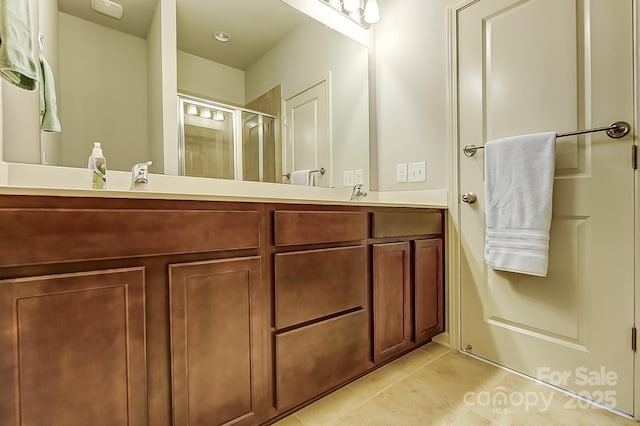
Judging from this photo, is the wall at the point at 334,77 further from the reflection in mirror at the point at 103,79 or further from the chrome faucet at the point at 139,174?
the chrome faucet at the point at 139,174

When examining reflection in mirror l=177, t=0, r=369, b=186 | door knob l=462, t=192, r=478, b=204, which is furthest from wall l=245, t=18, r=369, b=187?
door knob l=462, t=192, r=478, b=204

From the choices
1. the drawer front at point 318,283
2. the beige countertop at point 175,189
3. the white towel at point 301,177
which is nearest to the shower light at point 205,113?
the beige countertop at point 175,189

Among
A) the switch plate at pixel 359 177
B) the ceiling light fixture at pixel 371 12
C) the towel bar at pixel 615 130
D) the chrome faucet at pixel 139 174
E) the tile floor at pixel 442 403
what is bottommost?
the tile floor at pixel 442 403

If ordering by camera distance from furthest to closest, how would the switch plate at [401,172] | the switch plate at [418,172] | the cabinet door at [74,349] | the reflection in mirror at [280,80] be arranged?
the switch plate at [401,172] → the switch plate at [418,172] → the reflection in mirror at [280,80] → the cabinet door at [74,349]

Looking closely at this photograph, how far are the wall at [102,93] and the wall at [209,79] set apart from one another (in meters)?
0.17

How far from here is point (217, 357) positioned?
0.94 m

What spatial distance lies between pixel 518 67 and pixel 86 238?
1868 millimetres

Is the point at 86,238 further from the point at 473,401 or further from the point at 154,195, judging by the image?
the point at 473,401

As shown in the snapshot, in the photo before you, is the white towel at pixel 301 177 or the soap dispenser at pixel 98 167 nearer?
the soap dispenser at pixel 98 167

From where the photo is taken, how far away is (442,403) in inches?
49.5

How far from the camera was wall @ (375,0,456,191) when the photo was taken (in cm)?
182

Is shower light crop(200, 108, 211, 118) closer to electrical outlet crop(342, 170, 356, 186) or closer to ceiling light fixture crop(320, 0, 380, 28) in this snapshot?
electrical outlet crop(342, 170, 356, 186)

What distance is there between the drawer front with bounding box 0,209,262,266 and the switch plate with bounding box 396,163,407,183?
1301 millimetres

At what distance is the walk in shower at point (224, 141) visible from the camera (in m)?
1.47
